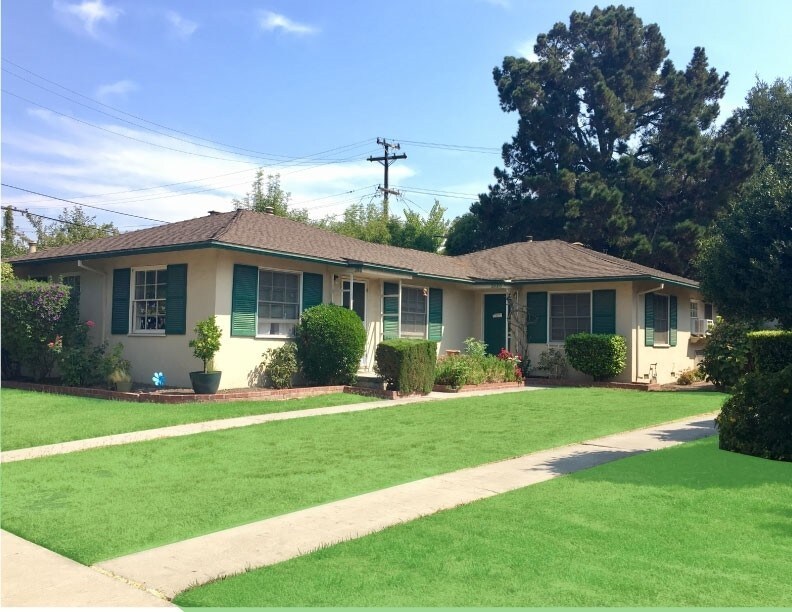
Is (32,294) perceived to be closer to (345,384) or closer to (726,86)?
(345,384)

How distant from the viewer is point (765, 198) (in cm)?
902

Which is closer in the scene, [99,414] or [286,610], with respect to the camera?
[286,610]

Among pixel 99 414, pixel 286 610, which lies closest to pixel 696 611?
pixel 286 610

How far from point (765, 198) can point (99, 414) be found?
10.8 m

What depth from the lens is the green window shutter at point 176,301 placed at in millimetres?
15297

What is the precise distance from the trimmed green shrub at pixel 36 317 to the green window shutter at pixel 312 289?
5.43 meters

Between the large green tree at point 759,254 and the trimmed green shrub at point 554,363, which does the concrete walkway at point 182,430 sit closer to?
the trimmed green shrub at point 554,363

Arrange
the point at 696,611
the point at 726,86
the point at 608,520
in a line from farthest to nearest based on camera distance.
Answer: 1. the point at 726,86
2. the point at 608,520
3. the point at 696,611

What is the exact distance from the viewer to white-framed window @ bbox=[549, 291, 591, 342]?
20453 mm

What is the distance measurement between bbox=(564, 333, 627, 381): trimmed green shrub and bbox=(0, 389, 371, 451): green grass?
24.0 feet

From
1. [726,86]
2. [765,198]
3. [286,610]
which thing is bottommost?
[286,610]

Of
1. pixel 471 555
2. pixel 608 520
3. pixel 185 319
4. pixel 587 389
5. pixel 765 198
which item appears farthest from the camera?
pixel 587 389

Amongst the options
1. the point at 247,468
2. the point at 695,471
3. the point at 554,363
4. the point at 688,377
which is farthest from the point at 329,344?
the point at 688,377

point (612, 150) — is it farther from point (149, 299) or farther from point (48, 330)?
point (48, 330)
